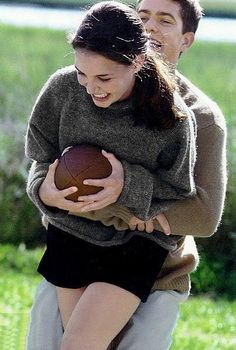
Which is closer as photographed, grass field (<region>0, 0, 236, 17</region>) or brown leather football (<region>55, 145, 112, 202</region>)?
brown leather football (<region>55, 145, 112, 202</region>)

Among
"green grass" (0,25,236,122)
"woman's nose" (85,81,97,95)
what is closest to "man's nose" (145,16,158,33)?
"woman's nose" (85,81,97,95)

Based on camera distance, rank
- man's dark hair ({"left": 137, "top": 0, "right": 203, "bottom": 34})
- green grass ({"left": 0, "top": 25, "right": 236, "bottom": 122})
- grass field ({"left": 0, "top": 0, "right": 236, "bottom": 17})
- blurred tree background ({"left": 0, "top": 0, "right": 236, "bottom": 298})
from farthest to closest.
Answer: grass field ({"left": 0, "top": 0, "right": 236, "bottom": 17}) < green grass ({"left": 0, "top": 25, "right": 236, "bottom": 122}) < blurred tree background ({"left": 0, "top": 0, "right": 236, "bottom": 298}) < man's dark hair ({"left": 137, "top": 0, "right": 203, "bottom": 34})

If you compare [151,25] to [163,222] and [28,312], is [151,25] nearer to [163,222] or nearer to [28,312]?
[163,222]

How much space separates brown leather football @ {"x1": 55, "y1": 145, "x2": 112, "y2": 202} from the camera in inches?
178

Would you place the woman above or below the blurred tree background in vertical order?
above

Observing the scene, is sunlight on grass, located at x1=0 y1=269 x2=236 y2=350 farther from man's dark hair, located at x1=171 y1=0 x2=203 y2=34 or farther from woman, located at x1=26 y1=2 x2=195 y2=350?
man's dark hair, located at x1=171 y1=0 x2=203 y2=34

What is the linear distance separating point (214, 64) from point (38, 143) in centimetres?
1192

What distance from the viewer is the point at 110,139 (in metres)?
4.56

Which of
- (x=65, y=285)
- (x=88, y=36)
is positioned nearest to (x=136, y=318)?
(x=65, y=285)

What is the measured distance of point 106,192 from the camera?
14.7 feet

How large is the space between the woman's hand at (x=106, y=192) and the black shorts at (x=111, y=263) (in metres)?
0.24

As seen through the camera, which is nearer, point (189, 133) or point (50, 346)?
point (189, 133)

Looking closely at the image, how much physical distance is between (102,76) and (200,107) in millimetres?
554

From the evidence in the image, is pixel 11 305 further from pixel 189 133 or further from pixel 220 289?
pixel 189 133
